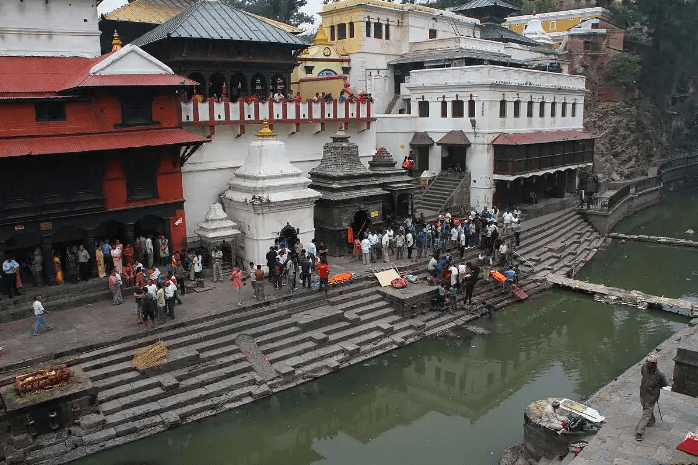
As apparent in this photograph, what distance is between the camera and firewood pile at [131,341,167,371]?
13.9 metres

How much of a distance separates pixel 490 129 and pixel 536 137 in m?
3.41

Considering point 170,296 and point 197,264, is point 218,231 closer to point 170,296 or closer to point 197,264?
point 197,264

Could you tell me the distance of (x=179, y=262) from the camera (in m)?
18.4

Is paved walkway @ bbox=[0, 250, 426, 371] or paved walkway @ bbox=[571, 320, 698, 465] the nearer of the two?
paved walkway @ bbox=[571, 320, 698, 465]

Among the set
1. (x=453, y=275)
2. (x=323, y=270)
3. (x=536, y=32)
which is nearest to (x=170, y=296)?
(x=323, y=270)

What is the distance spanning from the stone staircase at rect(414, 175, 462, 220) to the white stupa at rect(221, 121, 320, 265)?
8249 millimetres

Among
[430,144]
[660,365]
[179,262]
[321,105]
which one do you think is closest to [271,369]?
[179,262]

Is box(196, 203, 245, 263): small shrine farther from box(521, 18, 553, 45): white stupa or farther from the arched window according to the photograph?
box(521, 18, 553, 45): white stupa

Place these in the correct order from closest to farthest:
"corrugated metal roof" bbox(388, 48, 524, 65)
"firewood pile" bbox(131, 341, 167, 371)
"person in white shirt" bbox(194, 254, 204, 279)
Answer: "firewood pile" bbox(131, 341, 167, 371), "person in white shirt" bbox(194, 254, 204, 279), "corrugated metal roof" bbox(388, 48, 524, 65)

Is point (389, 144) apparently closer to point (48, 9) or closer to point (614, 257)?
point (614, 257)

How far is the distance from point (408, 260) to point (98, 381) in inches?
455

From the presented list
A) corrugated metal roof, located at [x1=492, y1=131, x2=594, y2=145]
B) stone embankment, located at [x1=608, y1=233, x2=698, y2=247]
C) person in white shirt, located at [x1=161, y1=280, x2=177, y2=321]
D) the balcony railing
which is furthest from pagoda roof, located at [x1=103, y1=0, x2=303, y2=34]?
stone embankment, located at [x1=608, y1=233, x2=698, y2=247]

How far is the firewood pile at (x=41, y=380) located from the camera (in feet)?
39.9

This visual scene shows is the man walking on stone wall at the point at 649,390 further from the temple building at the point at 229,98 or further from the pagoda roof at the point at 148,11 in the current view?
the pagoda roof at the point at 148,11
